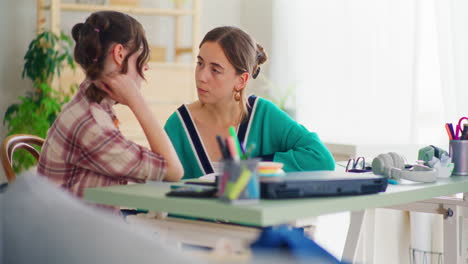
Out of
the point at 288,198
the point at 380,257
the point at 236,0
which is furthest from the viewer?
the point at 236,0

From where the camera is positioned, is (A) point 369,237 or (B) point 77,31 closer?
(B) point 77,31

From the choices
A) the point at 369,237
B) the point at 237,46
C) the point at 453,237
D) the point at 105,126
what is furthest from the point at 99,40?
the point at 369,237

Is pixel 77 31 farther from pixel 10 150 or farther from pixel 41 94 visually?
pixel 41 94

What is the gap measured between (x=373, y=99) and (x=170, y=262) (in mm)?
3333

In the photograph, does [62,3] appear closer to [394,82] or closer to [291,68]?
[291,68]

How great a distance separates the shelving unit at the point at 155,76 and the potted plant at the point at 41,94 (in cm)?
7

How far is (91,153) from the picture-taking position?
159cm

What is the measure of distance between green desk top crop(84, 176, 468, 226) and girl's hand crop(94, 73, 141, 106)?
23cm

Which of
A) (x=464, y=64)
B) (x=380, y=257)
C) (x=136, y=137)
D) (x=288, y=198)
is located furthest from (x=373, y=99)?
(x=288, y=198)

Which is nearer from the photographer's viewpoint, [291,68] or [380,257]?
[380,257]

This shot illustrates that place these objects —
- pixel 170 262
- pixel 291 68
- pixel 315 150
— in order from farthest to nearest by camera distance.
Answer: pixel 291 68 → pixel 315 150 → pixel 170 262

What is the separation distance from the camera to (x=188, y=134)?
2148mm

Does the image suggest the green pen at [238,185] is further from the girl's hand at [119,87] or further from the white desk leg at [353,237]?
the white desk leg at [353,237]

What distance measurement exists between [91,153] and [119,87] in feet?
0.61
